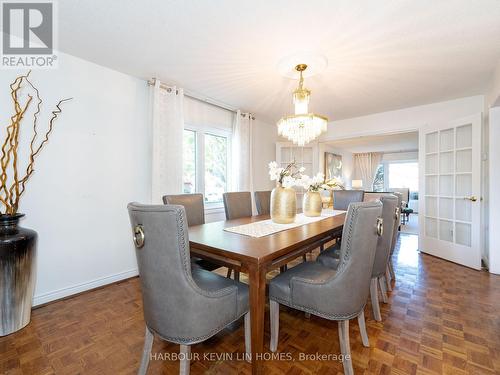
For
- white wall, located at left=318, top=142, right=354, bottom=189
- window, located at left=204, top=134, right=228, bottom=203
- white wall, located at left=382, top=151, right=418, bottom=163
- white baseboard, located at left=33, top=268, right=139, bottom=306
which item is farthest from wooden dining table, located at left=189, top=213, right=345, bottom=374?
white wall, located at left=382, top=151, right=418, bottom=163

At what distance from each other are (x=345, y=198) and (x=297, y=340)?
2049 mm

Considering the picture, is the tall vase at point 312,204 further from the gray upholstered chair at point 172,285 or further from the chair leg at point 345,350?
the gray upholstered chair at point 172,285

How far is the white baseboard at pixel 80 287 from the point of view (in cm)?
207

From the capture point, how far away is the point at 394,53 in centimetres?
214

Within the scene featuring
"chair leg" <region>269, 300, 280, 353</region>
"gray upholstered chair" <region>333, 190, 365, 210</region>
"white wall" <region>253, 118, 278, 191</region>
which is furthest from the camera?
"white wall" <region>253, 118, 278, 191</region>

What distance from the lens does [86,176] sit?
92.0 inches

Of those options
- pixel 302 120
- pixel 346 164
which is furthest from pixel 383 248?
pixel 346 164

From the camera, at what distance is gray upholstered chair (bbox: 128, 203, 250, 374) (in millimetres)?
1001

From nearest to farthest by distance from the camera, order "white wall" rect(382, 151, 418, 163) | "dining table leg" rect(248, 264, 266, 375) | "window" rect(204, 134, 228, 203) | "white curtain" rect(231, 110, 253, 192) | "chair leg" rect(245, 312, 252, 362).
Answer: "dining table leg" rect(248, 264, 266, 375)
"chair leg" rect(245, 312, 252, 362)
"window" rect(204, 134, 228, 203)
"white curtain" rect(231, 110, 253, 192)
"white wall" rect(382, 151, 418, 163)

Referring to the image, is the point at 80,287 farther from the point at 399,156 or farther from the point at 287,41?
the point at 399,156

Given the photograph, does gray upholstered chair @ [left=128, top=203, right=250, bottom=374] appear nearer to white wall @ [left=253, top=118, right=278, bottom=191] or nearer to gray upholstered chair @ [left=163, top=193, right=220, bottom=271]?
gray upholstered chair @ [left=163, top=193, right=220, bottom=271]

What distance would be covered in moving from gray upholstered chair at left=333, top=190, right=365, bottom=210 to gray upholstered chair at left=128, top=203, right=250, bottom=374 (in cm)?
242

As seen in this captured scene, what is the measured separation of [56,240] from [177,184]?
129cm

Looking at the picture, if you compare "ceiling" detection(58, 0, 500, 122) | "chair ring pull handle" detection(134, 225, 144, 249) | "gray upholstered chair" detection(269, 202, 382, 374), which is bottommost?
"gray upholstered chair" detection(269, 202, 382, 374)
